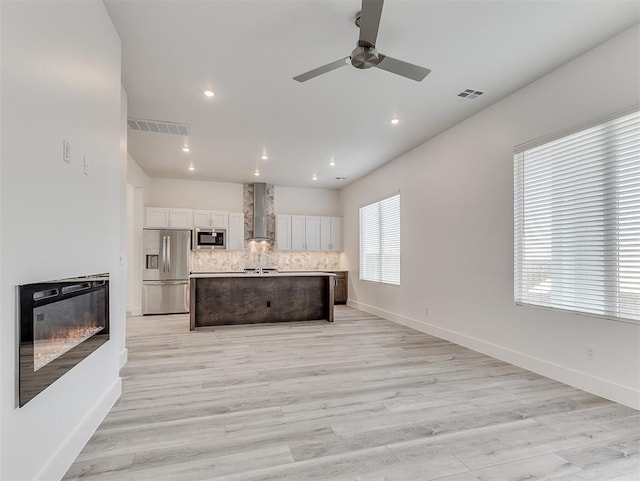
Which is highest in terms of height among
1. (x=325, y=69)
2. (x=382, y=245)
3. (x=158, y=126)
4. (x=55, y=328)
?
(x=158, y=126)

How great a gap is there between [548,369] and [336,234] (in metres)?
6.00

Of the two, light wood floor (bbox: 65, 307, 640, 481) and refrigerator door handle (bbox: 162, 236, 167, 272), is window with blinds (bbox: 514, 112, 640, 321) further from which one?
refrigerator door handle (bbox: 162, 236, 167, 272)

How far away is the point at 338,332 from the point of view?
18.1 feet

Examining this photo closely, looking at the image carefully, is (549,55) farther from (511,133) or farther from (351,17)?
(351,17)

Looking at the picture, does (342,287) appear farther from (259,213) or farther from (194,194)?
(194,194)

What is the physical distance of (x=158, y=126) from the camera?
4762 mm

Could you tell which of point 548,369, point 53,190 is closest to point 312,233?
point 548,369

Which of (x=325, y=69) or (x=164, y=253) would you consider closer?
(x=325, y=69)

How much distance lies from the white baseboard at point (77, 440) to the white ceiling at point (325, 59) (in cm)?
293

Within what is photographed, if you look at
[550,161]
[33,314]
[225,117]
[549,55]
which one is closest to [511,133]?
[550,161]

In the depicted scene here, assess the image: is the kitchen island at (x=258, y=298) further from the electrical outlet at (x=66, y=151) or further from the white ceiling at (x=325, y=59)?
the electrical outlet at (x=66, y=151)

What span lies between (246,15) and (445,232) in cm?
375

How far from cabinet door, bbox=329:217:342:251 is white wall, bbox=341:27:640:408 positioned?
2498 millimetres

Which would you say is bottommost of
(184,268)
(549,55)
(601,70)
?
(184,268)
